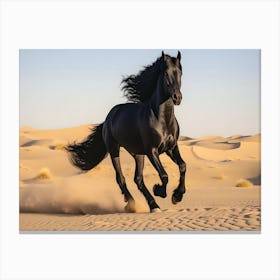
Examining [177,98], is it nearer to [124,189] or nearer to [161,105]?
[161,105]

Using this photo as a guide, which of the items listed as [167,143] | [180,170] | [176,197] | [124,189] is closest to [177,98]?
[167,143]

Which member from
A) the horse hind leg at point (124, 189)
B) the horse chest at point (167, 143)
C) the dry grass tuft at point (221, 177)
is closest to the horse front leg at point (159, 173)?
the horse chest at point (167, 143)

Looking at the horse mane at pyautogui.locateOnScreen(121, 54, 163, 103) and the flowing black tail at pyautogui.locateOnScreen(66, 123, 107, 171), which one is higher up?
the horse mane at pyautogui.locateOnScreen(121, 54, 163, 103)

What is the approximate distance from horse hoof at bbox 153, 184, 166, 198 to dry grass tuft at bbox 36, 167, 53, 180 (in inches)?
61.4

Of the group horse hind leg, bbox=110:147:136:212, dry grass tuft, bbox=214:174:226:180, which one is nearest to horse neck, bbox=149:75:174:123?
horse hind leg, bbox=110:147:136:212

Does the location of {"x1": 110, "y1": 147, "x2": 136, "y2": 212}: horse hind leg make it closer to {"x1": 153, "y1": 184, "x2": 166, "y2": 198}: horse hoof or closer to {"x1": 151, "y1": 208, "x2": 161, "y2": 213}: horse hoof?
{"x1": 151, "y1": 208, "x2": 161, "y2": 213}: horse hoof

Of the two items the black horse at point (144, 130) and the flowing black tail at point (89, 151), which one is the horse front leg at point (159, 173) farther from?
the flowing black tail at point (89, 151)

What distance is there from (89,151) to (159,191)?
1277mm

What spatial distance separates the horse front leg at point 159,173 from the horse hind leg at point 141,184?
0.15m

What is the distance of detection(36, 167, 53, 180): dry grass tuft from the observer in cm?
905

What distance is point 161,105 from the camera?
29.9ft

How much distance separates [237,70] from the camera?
906 cm

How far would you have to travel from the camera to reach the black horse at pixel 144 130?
8953 millimetres
